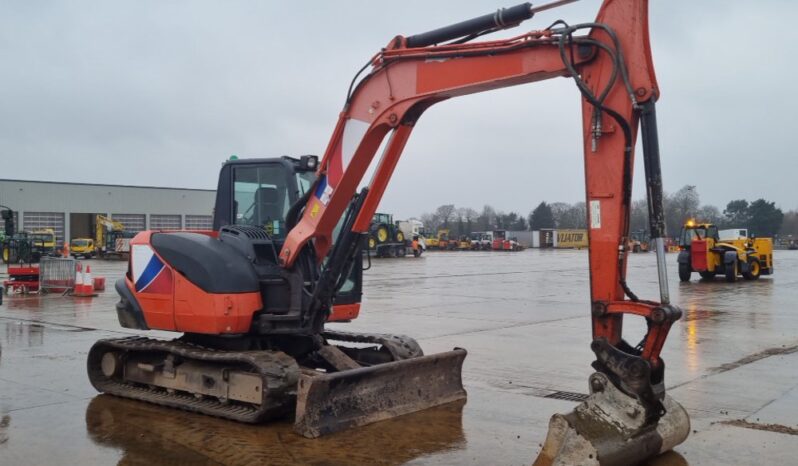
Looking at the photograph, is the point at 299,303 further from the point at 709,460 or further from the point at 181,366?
the point at 709,460

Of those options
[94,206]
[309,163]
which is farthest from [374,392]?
[94,206]

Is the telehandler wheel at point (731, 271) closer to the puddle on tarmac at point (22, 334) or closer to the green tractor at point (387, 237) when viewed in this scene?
the puddle on tarmac at point (22, 334)

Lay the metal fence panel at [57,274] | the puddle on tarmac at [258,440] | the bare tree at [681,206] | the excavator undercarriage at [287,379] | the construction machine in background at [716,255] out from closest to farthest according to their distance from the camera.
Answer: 1. the puddle on tarmac at [258,440]
2. the excavator undercarriage at [287,379]
3. the metal fence panel at [57,274]
4. the construction machine in background at [716,255]
5. the bare tree at [681,206]

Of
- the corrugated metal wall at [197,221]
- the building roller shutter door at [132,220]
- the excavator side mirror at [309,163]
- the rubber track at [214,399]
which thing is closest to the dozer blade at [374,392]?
the rubber track at [214,399]

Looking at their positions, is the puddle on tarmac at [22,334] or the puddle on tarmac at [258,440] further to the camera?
the puddle on tarmac at [22,334]

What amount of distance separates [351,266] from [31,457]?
3276mm

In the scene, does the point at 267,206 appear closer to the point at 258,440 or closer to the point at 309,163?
the point at 309,163

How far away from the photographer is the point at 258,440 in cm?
658

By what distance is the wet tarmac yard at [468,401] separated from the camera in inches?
245

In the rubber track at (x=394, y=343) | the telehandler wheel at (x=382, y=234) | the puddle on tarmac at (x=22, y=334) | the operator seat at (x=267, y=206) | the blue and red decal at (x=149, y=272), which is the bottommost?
the puddle on tarmac at (x=22, y=334)

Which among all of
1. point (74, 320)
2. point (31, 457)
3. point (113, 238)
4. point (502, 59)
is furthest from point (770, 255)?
point (113, 238)

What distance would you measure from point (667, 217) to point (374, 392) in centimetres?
9331

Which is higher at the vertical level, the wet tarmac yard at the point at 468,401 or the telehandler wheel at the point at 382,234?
the telehandler wheel at the point at 382,234

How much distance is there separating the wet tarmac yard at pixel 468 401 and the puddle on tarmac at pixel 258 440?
0.02 m
